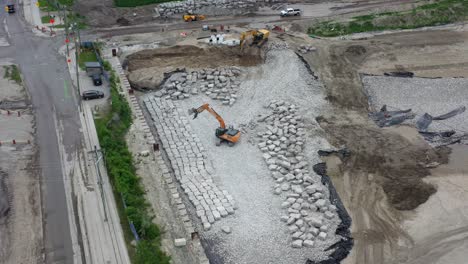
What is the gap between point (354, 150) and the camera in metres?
32.8

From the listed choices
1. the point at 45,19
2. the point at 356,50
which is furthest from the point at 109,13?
the point at 356,50

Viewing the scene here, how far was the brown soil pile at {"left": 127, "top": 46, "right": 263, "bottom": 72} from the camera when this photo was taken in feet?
140

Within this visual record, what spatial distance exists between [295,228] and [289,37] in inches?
1020

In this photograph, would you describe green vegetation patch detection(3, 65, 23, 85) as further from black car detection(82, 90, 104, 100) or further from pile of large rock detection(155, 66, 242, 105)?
pile of large rock detection(155, 66, 242, 105)

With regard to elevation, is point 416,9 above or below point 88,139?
above

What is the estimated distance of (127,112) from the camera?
35062 mm

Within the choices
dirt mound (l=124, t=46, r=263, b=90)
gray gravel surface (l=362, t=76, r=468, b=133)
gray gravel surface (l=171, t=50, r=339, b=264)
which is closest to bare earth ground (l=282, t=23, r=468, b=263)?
gray gravel surface (l=362, t=76, r=468, b=133)

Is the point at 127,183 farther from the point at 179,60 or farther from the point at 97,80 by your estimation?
the point at 179,60

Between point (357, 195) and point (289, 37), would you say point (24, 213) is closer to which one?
point (357, 195)

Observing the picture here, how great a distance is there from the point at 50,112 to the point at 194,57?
45.6 feet

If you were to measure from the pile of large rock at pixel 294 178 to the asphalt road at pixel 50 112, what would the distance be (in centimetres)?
1208

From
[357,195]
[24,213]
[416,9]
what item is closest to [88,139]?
[24,213]

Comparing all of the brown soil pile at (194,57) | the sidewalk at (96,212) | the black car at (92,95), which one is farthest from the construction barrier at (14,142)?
the brown soil pile at (194,57)

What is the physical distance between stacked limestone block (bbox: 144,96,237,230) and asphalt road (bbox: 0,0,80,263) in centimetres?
610
